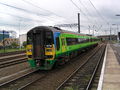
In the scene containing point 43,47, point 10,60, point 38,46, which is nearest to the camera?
point 43,47

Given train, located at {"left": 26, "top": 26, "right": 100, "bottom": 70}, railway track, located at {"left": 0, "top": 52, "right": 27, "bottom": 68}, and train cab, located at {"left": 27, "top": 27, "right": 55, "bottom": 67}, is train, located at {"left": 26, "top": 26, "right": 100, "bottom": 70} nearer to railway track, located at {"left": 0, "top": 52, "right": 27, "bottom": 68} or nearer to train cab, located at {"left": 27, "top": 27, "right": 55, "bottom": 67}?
train cab, located at {"left": 27, "top": 27, "right": 55, "bottom": 67}

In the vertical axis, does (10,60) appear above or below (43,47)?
below

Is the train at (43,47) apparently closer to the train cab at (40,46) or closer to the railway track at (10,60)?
the train cab at (40,46)

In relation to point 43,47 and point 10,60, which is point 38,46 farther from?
point 10,60

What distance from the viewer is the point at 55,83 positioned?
8.47 m

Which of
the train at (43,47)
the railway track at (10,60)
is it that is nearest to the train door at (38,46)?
the train at (43,47)

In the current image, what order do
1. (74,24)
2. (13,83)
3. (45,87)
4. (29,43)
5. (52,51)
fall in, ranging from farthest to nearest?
1. (74,24)
2. (29,43)
3. (52,51)
4. (13,83)
5. (45,87)

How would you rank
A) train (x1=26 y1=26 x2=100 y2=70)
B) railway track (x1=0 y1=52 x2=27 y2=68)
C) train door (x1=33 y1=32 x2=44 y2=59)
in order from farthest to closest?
railway track (x1=0 y1=52 x2=27 y2=68) < train door (x1=33 y1=32 x2=44 y2=59) < train (x1=26 y1=26 x2=100 y2=70)

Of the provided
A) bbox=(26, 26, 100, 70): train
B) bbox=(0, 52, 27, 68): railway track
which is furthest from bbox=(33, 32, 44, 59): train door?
bbox=(0, 52, 27, 68): railway track

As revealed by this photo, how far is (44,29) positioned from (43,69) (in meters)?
2.87

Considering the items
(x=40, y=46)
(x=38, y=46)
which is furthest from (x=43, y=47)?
(x=38, y=46)

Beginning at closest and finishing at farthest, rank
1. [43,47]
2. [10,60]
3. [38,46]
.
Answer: [43,47], [38,46], [10,60]

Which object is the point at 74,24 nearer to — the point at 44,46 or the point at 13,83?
the point at 44,46

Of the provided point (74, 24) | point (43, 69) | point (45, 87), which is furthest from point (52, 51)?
point (74, 24)
